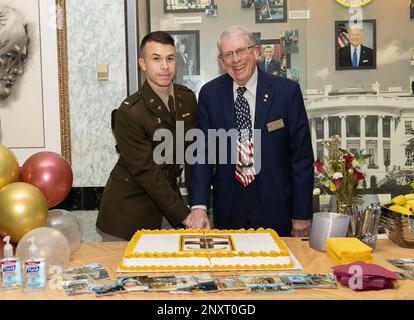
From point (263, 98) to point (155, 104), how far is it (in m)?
0.57

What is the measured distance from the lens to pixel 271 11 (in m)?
3.87

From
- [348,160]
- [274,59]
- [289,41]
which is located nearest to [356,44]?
[289,41]

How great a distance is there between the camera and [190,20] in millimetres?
3932

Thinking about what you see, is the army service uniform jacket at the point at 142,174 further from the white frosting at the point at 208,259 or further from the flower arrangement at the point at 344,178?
the flower arrangement at the point at 344,178

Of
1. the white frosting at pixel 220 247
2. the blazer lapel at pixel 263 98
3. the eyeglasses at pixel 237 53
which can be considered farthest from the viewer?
the blazer lapel at pixel 263 98

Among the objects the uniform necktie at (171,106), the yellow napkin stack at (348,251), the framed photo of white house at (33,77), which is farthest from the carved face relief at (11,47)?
the yellow napkin stack at (348,251)

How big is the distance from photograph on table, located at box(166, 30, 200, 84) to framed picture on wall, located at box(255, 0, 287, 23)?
1.55 feet

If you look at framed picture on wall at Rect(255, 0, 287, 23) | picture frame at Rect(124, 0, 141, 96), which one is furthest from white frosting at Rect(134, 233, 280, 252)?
framed picture on wall at Rect(255, 0, 287, 23)

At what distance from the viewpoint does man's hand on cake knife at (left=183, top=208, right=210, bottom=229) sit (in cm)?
265

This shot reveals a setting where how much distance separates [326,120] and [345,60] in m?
0.46

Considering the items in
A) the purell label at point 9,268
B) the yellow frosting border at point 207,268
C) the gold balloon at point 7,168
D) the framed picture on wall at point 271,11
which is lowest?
the yellow frosting border at point 207,268

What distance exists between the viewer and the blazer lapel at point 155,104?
110 inches
